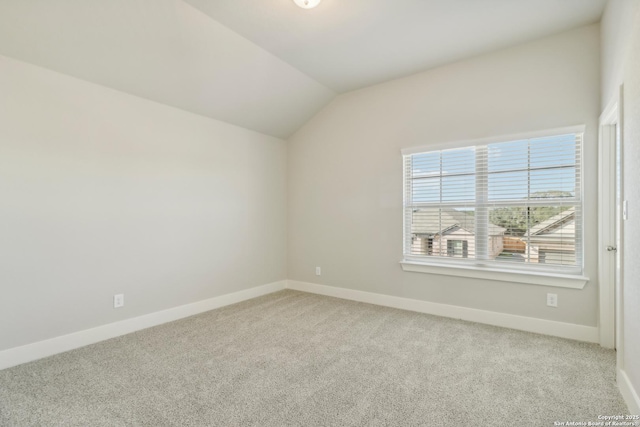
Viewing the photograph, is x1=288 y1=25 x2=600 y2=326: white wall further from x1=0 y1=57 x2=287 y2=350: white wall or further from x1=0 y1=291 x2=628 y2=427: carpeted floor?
x1=0 y1=57 x2=287 y2=350: white wall

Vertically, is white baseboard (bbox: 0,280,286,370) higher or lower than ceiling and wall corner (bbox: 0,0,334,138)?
lower

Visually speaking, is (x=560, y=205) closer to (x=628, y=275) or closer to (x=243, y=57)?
(x=628, y=275)

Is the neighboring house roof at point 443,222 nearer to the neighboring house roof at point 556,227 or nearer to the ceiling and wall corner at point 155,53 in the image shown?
the neighboring house roof at point 556,227

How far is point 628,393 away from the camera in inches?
72.8

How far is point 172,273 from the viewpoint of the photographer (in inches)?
137

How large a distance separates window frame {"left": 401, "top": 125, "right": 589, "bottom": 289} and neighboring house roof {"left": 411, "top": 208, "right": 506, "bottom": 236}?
10cm

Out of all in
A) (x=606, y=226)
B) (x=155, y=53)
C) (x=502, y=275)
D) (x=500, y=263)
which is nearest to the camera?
→ (x=606, y=226)

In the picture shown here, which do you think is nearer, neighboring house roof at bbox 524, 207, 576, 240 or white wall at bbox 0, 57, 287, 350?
white wall at bbox 0, 57, 287, 350

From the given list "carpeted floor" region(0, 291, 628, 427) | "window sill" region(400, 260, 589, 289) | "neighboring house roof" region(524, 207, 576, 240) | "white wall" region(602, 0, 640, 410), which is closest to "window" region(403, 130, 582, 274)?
"neighboring house roof" region(524, 207, 576, 240)

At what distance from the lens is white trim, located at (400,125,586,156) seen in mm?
2888

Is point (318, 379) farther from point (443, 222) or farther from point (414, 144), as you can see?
point (414, 144)

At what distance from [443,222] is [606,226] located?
1.42 meters

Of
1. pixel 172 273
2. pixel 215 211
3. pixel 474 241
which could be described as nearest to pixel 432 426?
pixel 474 241

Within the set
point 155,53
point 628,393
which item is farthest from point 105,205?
point 628,393
